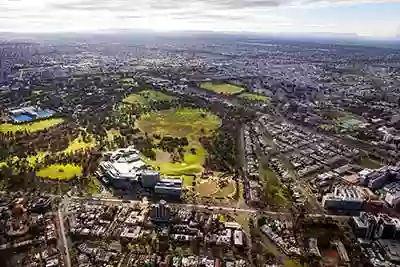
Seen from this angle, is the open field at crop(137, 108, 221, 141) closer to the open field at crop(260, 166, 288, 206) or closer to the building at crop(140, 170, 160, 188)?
the open field at crop(260, 166, 288, 206)

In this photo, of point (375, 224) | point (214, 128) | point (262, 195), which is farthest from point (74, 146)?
point (375, 224)

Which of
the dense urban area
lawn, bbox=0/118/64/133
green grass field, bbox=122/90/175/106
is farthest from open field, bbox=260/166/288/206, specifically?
green grass field, bbox=122/90/175/106

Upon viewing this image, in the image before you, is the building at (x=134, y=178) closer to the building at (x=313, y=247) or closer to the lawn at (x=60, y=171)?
the lawn at (x=60, y=171)

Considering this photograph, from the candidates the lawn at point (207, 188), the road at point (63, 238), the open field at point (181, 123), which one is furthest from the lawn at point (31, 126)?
the lawn at point (207, 188)

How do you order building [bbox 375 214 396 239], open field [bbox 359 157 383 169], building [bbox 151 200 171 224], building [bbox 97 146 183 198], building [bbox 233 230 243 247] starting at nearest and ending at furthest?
building [bbox 233 230 243 247] → building [bbox 375 214 396 239] → building [bbox 151 200 171 224] → building [bbox 97 146 183 198] → open field [bbox 359 157 383 169]

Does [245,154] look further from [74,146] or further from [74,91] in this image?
[74,91]

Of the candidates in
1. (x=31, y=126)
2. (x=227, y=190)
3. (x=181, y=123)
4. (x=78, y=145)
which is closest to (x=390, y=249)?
(x=227, y=190)

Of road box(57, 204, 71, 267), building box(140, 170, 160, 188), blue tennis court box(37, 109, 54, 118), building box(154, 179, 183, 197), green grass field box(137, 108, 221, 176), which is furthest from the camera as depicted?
blue tennis court box(37, 109, 54, 118)
